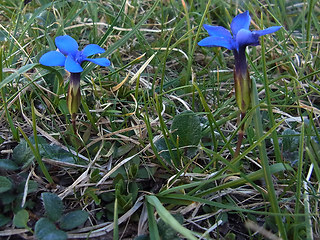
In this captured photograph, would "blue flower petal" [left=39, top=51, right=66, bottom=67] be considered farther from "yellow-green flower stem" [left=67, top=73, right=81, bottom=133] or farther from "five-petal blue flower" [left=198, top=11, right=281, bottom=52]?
"five-petal blue flower" [left=198, top=11, right=281, bottom=52]

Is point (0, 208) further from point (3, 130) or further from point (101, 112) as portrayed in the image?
point (101, 112)

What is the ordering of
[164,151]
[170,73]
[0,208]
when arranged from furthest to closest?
[170,73] < [164,151] < [0,208]

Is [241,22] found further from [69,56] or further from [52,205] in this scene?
[52,205]

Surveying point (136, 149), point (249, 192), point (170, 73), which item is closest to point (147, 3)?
point (170, 73)

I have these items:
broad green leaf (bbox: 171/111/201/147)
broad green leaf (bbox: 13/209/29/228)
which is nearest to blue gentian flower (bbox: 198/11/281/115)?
broad green leaf (bbox: 171/111/201/147)

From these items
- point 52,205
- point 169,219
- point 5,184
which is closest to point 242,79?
point 169,219

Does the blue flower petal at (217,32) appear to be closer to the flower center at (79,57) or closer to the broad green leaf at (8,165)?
the flower center at (79,57)
